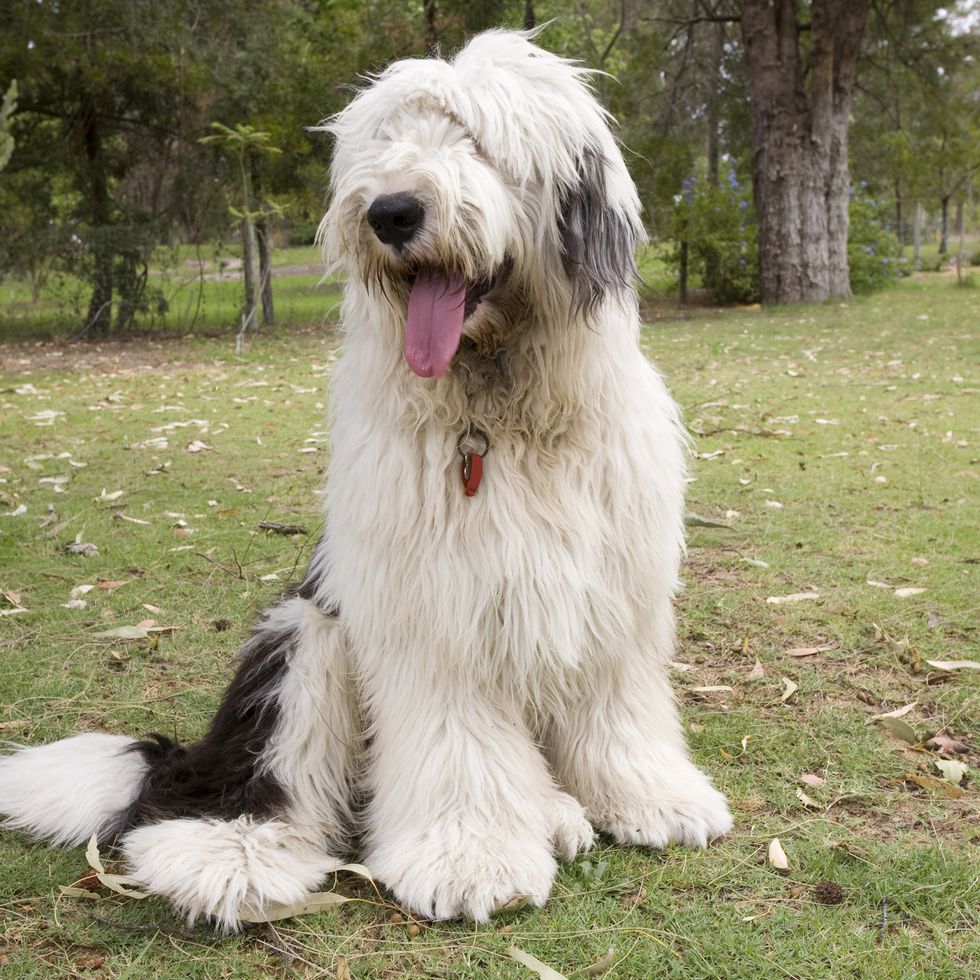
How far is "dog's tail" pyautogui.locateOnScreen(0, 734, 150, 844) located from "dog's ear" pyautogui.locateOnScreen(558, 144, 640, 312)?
167cm

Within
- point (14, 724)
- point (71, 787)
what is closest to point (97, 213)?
point (14, 724)

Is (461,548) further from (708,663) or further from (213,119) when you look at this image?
(213,119)

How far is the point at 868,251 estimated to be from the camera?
62.0ft

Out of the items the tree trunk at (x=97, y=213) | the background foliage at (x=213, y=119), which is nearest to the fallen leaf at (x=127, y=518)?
the background foliage at (x=213, y=119)

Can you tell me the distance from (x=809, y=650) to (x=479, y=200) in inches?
92.8

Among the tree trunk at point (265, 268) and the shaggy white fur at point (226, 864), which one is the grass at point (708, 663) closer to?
the shaggy white fur at point (226, 864)

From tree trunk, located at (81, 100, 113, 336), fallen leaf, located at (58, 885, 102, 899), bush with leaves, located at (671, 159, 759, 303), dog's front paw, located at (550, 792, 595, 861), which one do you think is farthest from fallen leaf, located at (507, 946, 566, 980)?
bush with leaves, located at (671, 159, 759, 303)

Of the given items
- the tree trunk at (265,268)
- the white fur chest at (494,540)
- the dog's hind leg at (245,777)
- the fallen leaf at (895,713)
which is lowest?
the fallen leaf at (895,713)

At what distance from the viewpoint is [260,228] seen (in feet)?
48.1

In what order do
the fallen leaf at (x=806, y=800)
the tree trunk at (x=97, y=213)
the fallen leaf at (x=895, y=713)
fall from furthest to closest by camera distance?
the tree trunk at (x=97, y=213), the fallen leaf at (x=895, y=713), the fallen leaf at (x=806, y=800)

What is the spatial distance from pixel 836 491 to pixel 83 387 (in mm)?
8101

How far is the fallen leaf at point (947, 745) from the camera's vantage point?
3067 mm

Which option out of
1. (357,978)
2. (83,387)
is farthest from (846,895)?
(83,387)

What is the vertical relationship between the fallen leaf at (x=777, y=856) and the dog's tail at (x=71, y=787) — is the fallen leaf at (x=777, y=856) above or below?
below
